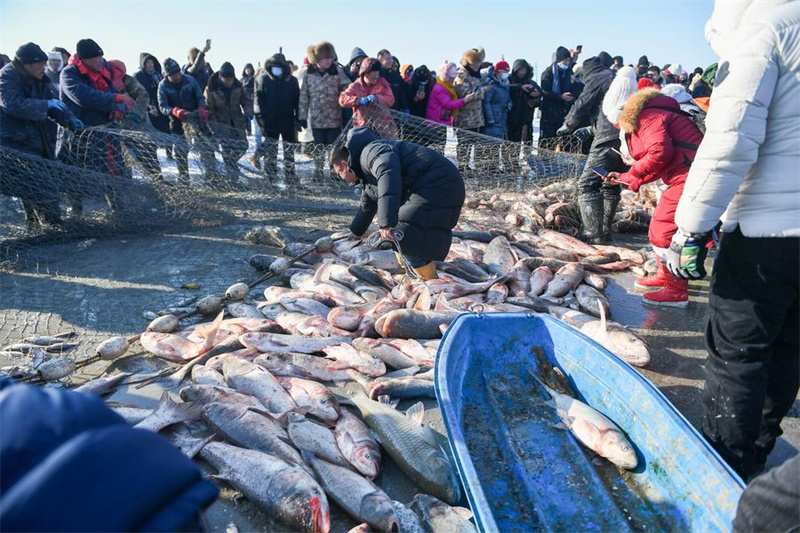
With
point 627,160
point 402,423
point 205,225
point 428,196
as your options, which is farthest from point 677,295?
point 205,225

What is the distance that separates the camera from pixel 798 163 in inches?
84.6

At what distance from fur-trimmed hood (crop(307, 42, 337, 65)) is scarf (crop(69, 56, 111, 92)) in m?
3.08

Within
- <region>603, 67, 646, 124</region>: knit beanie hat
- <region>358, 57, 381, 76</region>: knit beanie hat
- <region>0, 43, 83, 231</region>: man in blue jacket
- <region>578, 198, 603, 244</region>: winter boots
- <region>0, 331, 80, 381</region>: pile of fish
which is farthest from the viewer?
<region>358, 57, 381, 76</region>: knit beanie hat

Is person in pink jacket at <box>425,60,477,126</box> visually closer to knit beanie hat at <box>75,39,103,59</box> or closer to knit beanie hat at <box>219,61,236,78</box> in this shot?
knit beanie hat at <box>219,61,236,78</box>

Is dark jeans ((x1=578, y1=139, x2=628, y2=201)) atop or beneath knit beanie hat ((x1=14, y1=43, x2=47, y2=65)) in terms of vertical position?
beneath

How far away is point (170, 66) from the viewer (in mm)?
8578

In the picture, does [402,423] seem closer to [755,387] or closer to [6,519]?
[755,387]

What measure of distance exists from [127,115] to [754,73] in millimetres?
7900

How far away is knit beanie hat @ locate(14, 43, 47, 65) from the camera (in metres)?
5.88

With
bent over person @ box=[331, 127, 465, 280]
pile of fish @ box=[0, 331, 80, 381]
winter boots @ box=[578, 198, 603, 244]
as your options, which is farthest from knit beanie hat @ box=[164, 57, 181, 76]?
winter boots @ box=[578, 198, 603, 244]

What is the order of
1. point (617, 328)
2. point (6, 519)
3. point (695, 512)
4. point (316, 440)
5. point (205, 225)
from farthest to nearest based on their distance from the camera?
point (205, 225) < point (617, 328) < point (316, 440) < point (695, 512) < point (6, 519)

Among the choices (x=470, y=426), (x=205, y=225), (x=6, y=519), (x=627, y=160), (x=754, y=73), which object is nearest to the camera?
(x=6, y=519)

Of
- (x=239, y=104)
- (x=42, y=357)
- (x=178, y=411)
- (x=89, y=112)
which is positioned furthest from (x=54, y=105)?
(x=178, y=411)

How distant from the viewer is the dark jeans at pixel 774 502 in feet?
4.42
